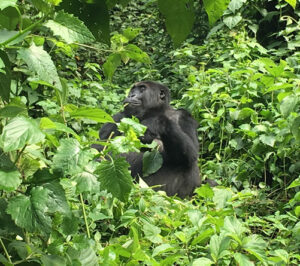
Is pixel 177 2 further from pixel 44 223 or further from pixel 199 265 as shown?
pixel 199 265

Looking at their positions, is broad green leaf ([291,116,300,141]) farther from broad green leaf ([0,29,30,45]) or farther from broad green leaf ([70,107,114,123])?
broad green leaf ([0,29,30,45])

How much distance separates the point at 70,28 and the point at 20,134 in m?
0.23

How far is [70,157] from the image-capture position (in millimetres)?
1211

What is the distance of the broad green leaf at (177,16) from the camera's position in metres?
0.76

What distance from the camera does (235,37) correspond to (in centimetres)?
550

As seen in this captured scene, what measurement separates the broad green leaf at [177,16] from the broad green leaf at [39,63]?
21 cm

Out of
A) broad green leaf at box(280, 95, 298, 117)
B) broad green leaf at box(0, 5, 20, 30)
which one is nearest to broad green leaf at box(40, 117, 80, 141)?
broad green leaf at box(0, 5, 20, 30)

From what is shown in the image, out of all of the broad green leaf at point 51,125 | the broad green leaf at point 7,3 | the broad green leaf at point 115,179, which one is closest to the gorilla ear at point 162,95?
the broad green leaf at point 115,179

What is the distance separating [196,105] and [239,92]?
480mm

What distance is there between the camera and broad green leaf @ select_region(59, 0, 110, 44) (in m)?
0.81

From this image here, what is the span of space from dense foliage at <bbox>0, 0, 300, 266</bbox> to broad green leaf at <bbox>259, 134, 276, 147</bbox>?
0.02 meters

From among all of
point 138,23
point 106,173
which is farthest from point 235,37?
point 106,173

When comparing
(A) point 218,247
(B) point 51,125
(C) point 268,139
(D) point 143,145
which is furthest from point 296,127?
(B) point 51,125

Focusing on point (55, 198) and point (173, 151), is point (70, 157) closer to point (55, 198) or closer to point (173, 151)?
point (55, 198)
